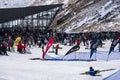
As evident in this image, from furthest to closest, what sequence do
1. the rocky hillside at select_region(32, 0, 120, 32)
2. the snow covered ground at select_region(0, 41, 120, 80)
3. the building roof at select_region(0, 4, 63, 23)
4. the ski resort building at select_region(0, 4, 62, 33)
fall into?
the building roof at select_region(0, 4, 63, 23)
the rocky hillside at select_region(32, 0, 120, 32)
the ski resort building at select_region(0, 4, 62, 33)
the snow covered ground at select_region(0, 41, 120, 80)

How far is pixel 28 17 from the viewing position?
6400 centimetres

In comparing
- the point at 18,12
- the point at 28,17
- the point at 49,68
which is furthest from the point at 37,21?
the point at 49,68

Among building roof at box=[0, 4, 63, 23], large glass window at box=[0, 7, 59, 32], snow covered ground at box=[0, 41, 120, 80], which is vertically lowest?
snow covered ground at box=[0, 41, 120, 80]

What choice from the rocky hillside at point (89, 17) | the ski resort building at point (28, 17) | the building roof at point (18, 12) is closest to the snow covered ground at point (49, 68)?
the ski resort building at point (28, 17)

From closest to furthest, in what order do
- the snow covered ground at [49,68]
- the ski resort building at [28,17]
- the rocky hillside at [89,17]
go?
the snow covered ground at [49,68], the ski resort building at [28,17], the rocky hillside at [89,17]

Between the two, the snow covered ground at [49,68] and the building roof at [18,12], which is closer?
the snow covered ground at [49,68]

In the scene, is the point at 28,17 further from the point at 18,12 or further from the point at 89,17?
the point at 89,17

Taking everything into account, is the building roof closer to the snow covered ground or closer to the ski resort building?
the ski resort building

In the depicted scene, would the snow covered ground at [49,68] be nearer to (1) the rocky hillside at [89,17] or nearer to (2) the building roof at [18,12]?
(1) the rocky hillside at [89,17]

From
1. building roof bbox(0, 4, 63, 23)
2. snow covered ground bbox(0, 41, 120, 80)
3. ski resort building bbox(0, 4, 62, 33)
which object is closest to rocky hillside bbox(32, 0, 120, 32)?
ski resort building bbox(0, 4, 62, 33)

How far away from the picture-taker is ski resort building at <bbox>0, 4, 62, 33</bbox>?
203ft

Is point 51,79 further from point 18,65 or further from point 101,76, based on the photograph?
point 18,65

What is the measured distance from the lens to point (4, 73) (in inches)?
917

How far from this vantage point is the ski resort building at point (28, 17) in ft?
203
